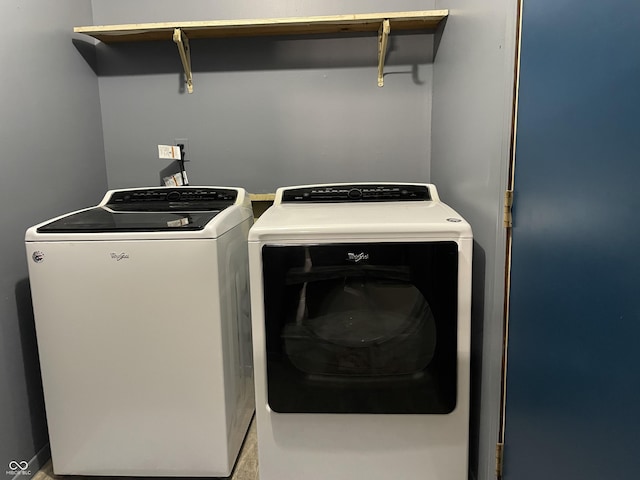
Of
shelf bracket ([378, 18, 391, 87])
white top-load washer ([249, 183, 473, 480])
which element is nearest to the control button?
A: white top-load washer ([249, 183, 473, 480])

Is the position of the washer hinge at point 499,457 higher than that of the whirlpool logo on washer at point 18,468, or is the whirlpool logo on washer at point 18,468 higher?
the washer hinge at point 499,457

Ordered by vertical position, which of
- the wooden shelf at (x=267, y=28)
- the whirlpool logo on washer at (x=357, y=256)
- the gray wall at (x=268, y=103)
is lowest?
the whirlpool logo on washer at (x=357, y=256)

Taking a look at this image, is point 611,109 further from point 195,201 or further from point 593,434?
point 195,201

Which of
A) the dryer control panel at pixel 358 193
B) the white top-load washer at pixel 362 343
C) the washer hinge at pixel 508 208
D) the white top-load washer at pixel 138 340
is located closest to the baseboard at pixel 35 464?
the white top-load washer at pixel 138 340

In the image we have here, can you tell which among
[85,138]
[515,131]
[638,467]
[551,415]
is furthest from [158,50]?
[638,467]

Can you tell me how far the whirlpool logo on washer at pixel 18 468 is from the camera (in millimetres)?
1583

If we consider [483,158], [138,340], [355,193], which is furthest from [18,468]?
[483,158]

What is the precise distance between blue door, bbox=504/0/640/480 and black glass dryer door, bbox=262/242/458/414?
23 centimetres

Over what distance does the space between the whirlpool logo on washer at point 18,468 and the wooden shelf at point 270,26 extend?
1.71m

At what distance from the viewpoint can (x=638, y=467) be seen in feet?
2.46

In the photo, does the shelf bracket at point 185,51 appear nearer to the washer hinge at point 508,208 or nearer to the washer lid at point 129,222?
the washer lid at point 129,222

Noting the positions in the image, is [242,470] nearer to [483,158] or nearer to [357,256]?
[357,256]

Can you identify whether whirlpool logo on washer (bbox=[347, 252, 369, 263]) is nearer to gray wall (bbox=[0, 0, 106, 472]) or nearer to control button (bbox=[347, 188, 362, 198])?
control button (bbox=[347, 188, 362, 198])

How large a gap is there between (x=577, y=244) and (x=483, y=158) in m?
0.55
